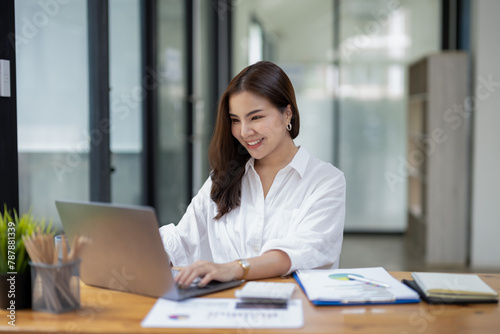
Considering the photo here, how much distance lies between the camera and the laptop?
3.99 feet

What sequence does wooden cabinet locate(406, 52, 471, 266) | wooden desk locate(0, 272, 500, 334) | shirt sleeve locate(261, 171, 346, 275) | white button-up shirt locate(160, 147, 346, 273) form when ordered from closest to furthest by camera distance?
wooden desk locate(0, 272, 500, 334)
shirt sleeve locate(261, 171, 346, 275)
white button-up shirt locate(160, 147, 346, 273)
wooden cabinet locate(406, 52, 471, 266)

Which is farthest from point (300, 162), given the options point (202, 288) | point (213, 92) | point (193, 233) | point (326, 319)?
point (213, 92)

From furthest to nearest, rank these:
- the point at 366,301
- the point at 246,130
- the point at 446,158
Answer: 1. the point at 446,158
2. the point at 246,130
3. the point at 366,301

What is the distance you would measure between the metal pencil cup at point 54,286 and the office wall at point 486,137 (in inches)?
164

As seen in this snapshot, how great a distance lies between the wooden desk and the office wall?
367 cm

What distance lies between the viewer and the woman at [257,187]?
1752 millimetres

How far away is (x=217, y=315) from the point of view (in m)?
1.18

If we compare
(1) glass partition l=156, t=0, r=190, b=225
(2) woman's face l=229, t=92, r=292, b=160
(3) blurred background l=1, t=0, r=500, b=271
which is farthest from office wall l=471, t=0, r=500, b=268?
(2) woman's face l=229, t=92, r=292, b=160

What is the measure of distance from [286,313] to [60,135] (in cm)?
153

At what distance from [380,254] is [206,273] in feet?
13.8

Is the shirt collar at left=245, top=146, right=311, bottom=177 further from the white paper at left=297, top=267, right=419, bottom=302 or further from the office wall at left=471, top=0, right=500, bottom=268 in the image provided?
the office wall at left=471, top=0, right=500, bottom=268

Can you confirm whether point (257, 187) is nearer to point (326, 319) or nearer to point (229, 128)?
point (229, 128)

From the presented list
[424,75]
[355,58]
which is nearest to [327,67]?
[355,58]

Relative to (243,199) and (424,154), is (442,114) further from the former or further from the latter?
(243,199)
